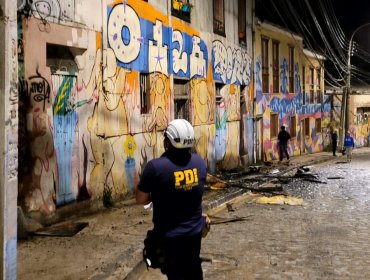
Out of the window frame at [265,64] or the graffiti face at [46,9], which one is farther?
the window frame at [265,64]

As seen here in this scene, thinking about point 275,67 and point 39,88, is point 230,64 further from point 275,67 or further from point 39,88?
point 39,88

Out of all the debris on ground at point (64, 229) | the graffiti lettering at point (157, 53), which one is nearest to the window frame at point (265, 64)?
the graffiti lettering at point (157, 53)

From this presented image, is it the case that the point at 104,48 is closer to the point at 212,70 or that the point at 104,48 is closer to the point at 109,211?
the point at 109,211

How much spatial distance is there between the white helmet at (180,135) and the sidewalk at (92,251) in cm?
233

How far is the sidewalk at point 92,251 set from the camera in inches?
229

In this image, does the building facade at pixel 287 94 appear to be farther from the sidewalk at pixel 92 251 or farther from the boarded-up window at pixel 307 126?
the sidewalk at pixel 92 251

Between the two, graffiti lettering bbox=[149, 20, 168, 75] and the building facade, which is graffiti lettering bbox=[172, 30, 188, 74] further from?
the building facade

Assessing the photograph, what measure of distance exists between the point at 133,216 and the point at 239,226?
1.88 metres

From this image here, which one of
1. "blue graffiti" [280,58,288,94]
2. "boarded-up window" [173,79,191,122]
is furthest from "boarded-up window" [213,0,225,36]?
"blue graffiti" [280,58,288,94]

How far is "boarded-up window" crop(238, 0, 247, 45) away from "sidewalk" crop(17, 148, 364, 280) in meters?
12.4

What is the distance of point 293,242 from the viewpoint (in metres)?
7.94

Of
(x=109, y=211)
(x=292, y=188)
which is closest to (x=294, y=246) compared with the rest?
(x=109, y=211)

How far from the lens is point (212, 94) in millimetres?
16875

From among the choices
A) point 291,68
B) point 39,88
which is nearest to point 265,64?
point 291,68
